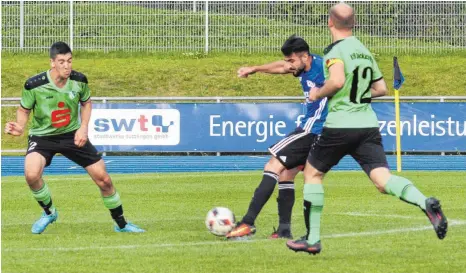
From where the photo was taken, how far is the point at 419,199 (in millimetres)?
9133

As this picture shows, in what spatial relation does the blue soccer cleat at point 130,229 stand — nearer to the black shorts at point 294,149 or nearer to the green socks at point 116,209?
the green socks at point 116,209

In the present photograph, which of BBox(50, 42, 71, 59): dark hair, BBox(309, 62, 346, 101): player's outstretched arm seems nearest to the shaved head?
BBox(309, 62, 346, 101): player's outstretched arm

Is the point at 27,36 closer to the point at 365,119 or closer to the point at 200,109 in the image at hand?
the point at 200,109

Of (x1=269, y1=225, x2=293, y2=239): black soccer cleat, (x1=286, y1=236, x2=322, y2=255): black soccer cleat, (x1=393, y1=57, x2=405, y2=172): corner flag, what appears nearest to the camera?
(x1=286, y1=236, x2=322, y2=255): black soccer cleat

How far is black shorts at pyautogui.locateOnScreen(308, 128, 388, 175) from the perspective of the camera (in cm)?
932

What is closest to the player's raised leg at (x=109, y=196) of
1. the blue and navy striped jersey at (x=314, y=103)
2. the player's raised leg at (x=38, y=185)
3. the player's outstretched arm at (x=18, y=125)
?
the player's raised leg at (x=38, y=185)

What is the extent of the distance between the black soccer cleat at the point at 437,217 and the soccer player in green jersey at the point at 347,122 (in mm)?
99

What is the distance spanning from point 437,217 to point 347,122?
1072 mm

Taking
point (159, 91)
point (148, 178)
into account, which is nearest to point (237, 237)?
point (148, 178)

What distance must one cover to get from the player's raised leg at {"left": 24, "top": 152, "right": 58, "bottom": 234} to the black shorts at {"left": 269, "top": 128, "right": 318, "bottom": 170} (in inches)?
99.4

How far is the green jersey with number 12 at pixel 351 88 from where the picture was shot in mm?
9234

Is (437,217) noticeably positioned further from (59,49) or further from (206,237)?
(59,49)

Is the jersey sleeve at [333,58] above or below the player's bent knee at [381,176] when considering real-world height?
above

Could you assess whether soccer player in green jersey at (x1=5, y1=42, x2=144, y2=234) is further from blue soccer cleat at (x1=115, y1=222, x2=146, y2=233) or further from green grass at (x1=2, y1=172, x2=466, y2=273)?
green grass at (x1=2, y1=172, x2=466, y2=273)
